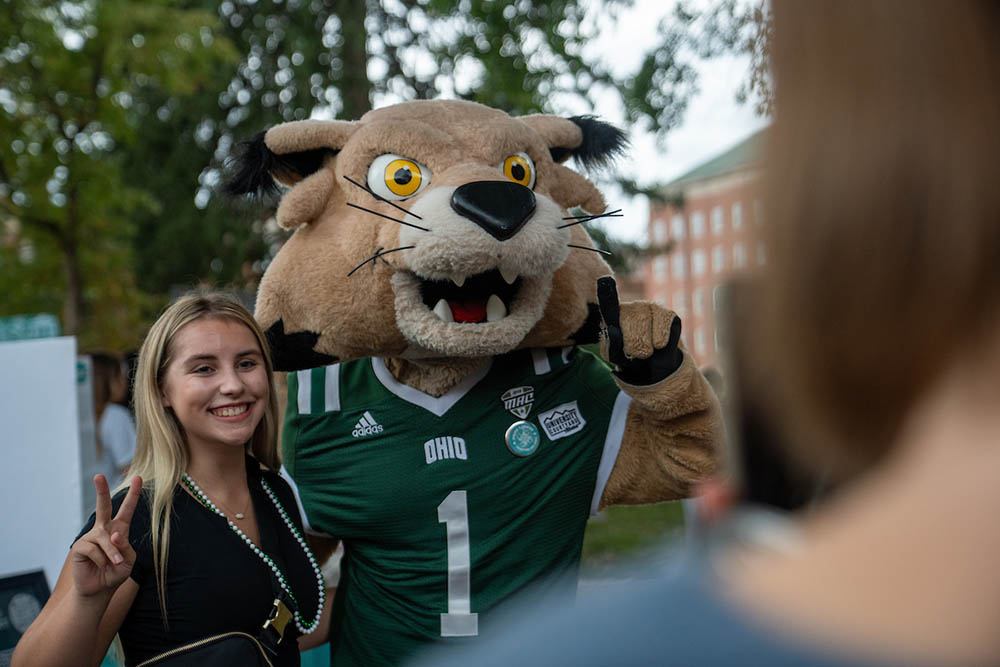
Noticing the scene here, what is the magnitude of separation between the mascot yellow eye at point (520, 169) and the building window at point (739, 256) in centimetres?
200

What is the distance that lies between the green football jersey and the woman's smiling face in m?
0.38

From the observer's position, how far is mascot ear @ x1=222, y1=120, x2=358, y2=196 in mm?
2738

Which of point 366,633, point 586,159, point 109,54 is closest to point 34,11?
point 109,54

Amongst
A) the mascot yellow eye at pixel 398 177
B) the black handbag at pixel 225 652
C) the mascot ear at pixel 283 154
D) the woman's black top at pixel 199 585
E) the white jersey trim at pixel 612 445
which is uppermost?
the mascot ear at pixel 283 154

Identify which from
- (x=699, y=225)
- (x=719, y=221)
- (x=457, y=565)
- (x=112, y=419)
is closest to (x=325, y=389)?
(x=457, y=565)

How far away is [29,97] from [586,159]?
279 inches

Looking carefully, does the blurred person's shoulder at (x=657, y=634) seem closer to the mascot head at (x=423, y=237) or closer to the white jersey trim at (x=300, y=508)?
the mascot head at (x=423, y=237)

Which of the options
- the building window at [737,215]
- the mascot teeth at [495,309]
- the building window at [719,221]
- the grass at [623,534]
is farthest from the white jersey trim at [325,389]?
the grass at [623,534]

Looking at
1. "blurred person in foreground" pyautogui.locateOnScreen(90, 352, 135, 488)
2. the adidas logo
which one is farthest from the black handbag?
"blurred person in foreground" pyautogui.locateOnScreen(90, 352, 135, 488)

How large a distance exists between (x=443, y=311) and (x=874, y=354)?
6.43 ft

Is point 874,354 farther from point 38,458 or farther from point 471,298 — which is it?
point 38,458

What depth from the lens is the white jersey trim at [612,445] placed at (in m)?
2.76

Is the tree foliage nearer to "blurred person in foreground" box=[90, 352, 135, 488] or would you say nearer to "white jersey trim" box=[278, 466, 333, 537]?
"blurred person in foreground" box=[90, 352, 135, 488]

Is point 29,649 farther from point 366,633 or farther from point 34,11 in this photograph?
point 34,11
